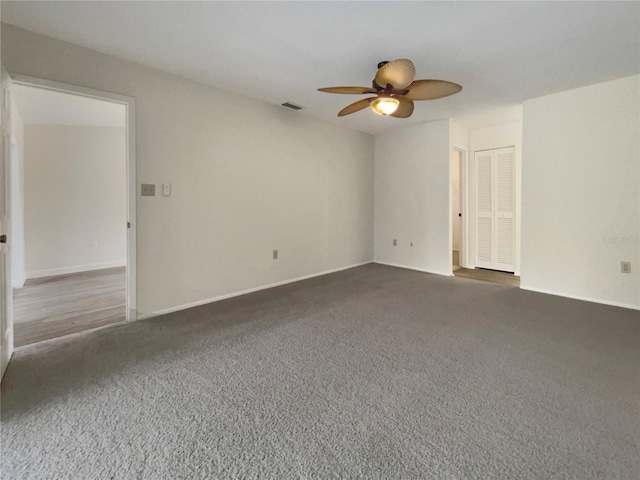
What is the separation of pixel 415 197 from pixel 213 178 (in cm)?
321

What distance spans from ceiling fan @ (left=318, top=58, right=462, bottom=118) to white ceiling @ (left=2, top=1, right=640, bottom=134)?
300mm

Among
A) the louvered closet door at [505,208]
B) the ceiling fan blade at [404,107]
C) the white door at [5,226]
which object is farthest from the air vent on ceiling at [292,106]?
the louvered closet door at [505,208]

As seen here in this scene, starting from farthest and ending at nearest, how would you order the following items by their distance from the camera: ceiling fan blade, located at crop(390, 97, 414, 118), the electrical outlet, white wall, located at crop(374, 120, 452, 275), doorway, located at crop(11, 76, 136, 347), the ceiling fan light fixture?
1. white wall, located at crop(374, 120, 452, 275)
2. doorway, located at crop(11, 76, 136, 347)
3. the electrical outlet
4. ceiling fan blade, located at crop(390, 97, 414, 118)
5. the ceiling fan light fixture

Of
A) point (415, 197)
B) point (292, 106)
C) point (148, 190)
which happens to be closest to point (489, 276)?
point (415, 197)

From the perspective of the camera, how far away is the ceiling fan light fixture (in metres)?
2.57

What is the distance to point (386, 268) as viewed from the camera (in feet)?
16.6

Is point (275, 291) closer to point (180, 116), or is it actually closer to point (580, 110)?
point (180, 116)

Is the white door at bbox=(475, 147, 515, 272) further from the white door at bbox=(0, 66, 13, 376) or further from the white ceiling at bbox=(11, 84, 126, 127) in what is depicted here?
the white door at bbox=(0, 66, 13, 376)

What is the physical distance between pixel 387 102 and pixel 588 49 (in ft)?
5.60

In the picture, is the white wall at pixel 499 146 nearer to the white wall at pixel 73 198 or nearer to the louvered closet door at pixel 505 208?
the louvered closet door at pixel 505 208

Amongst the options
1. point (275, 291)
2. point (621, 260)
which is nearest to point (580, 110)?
point (621, 260)

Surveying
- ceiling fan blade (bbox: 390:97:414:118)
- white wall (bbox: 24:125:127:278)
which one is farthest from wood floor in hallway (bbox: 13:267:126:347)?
ceiling fan blade (bbox: 390:97:414:118)

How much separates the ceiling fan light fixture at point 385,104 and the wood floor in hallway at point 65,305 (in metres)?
3.14

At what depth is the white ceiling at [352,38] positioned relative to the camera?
1.98 metres
